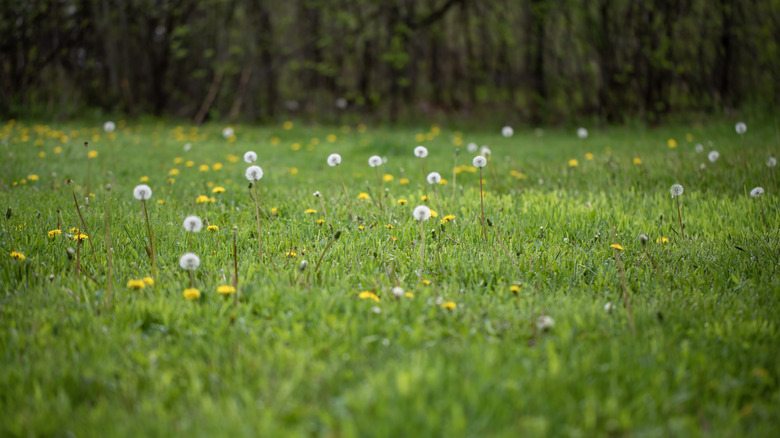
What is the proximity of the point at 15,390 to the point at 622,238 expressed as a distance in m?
2.59

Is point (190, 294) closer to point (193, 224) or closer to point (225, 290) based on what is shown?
point (225, 290)

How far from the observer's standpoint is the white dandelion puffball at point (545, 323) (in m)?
1.71

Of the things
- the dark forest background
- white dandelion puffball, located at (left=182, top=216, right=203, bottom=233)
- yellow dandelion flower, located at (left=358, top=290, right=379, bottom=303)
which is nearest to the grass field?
yellow dandelion flower, located at (left=358, top=290, right=379, bottom=303)

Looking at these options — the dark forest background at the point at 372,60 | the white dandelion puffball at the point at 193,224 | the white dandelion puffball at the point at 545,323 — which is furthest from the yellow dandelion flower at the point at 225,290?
the dark forest background at the point at 372,60

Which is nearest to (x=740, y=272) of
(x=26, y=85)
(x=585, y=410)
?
(x=585, y=410)

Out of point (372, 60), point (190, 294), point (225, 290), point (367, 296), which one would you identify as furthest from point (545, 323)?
point (372, 60)

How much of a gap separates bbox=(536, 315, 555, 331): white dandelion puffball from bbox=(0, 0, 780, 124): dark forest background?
6831mm

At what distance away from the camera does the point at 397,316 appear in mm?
1836

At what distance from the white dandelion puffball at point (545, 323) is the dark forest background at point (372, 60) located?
Result: 6831 mm

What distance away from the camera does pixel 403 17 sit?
823cm

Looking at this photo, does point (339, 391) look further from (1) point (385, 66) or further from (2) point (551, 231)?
(1) point (385, 66)

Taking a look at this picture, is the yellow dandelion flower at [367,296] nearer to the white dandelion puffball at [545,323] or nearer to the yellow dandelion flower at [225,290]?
the yellow dandelion flower at [225,290]

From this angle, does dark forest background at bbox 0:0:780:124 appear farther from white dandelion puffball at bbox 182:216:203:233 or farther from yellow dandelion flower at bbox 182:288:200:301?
yellow dandelion flower at bbox 182:288:200:301

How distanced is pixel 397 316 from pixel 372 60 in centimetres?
721
